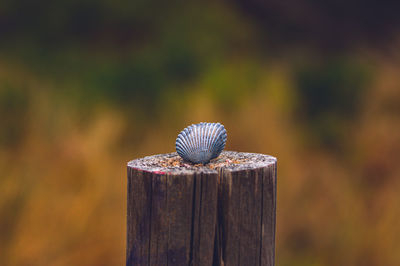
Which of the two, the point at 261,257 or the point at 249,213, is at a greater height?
the point at 249,213

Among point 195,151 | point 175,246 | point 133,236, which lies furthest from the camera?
point 195,151

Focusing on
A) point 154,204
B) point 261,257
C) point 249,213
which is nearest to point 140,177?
point 154,204

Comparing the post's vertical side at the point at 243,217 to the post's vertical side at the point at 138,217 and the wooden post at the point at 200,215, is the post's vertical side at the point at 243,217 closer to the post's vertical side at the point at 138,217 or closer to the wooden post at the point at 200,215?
the wooden post at the point at 200,215

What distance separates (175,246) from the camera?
4.90 ft

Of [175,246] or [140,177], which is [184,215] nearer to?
[175,246]

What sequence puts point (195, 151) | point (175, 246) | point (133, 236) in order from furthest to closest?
point (195, 151) < point (133, 236) < point (175, 246)

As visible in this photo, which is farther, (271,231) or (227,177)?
(271,231)

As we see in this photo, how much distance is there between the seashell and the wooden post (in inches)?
10.3

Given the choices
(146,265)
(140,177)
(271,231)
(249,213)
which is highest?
(140,177)

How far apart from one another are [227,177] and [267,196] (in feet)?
0.69

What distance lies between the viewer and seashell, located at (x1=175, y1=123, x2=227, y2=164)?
185 centimetres

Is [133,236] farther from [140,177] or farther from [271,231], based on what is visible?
[271,231]

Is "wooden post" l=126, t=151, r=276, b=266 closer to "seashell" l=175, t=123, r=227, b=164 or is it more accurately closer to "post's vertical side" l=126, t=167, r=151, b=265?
"post's vertical side" l=126, t=167, r=151, b=265

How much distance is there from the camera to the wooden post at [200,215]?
1.50 m
